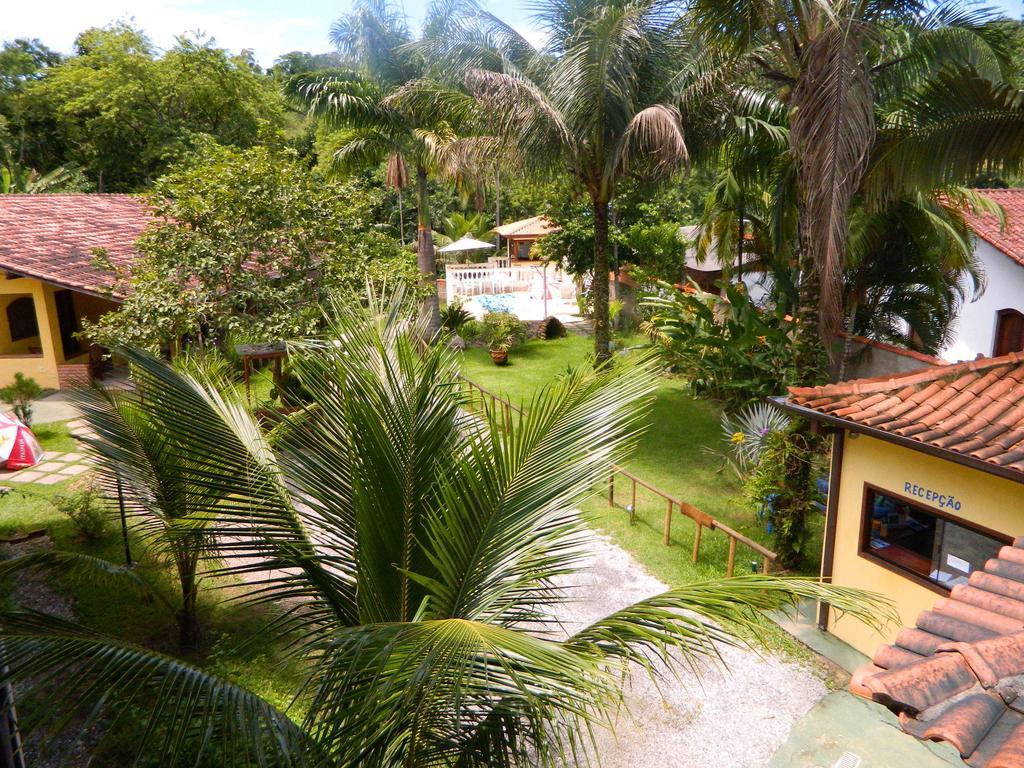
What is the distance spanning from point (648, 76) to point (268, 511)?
1214 cm

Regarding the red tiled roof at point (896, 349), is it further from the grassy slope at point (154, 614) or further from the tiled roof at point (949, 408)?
the grassy slope at point (154, 614)

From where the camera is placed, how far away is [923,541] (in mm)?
7488

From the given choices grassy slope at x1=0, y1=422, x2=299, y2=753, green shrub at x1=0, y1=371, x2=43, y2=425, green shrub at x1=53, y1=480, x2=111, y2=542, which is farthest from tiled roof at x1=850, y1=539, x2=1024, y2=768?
green shrub at x1=0, y1=371, x2=43, y2=425

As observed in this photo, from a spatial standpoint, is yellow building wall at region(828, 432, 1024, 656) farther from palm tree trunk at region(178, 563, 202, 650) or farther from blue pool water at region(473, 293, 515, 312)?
blue pool water at region(473, 293, 515, 312)

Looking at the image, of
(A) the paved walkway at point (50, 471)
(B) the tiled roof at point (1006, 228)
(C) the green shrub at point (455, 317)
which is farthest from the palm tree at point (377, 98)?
(B) the tiled roof at point (1006, 228)

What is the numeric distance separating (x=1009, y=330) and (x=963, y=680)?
16761mm

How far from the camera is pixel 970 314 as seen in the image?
17.0 metres

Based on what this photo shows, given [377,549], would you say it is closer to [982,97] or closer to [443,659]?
[443,659]

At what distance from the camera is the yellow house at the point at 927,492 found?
19.0 ft

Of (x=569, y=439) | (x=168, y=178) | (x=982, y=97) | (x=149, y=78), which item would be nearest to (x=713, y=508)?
(x=982, y=97)

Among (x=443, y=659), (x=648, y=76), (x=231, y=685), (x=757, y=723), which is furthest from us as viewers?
(x=648, y=76)

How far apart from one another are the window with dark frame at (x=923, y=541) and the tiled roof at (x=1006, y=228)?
400 inches

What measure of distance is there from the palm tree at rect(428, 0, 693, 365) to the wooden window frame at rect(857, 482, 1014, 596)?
6642 millimetres

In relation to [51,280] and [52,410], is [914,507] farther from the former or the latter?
[52,410]
